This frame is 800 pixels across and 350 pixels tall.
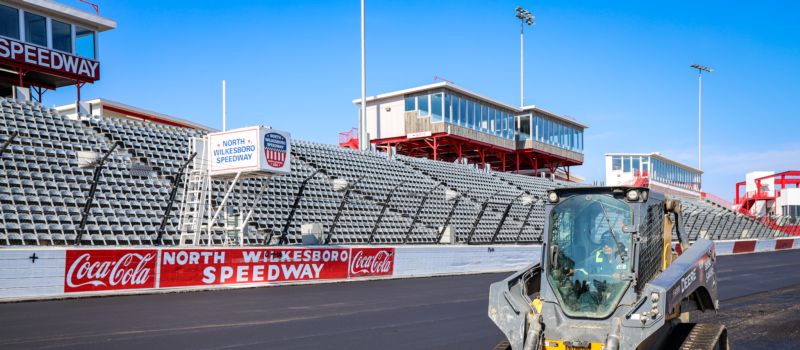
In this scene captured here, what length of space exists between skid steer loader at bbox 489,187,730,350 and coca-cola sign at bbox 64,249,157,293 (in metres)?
11.2

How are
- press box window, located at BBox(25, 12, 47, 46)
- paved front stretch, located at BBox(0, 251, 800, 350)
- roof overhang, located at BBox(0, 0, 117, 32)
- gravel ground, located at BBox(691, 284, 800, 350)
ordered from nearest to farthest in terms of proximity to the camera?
1. paved front stretch, located at BBox(0, 251, 800, 350)
2. gravel ground, located at BBox(691, 284, 800, 350)
3. roof overhang, located at BBox(0, 0, 117, 32)
4. press box window, located at BBox(25, 12, 47, 46)

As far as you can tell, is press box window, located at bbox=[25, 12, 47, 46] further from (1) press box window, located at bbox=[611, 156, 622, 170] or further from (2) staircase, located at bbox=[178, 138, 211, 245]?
(1) press box window, located at bbox=[611, 156, 622, 170]

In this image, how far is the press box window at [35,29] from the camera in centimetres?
2564

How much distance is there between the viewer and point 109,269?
49.1 ft

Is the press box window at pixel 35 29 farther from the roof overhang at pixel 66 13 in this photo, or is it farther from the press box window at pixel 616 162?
the press box window at pixel 616 162

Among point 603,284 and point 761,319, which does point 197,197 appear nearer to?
point 761,319

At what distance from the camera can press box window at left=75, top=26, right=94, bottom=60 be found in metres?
27.5

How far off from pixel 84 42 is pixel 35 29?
83.1 inches

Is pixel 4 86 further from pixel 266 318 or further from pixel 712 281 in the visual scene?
pixel 712 281

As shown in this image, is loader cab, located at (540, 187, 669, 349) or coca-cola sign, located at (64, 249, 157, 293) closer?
loader cab, located at (540, 187, 669, 349)

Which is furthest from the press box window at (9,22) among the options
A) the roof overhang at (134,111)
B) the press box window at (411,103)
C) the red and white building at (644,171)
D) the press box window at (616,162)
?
the press box window at (616,162)

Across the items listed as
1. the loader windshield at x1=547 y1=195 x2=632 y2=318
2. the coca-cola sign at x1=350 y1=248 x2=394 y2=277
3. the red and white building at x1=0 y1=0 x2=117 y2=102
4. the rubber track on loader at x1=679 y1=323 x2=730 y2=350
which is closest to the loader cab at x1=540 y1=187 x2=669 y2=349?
the loader windshield at x1=547 y1=195 x2=632 y2=318

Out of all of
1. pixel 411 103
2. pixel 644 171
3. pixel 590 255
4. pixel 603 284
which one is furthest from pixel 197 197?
pixel 644 171

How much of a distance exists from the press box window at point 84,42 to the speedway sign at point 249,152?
40.9 feet
